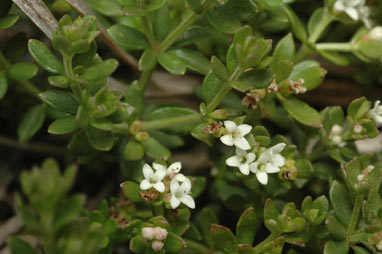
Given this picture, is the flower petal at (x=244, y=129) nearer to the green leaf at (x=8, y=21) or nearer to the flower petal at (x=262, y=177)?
the flower petal at (x=262, y=177)

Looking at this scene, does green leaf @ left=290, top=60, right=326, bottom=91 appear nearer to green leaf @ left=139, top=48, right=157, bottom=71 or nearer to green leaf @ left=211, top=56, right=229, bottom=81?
green leaf @ left=211, top=56, right=229, bottom=81

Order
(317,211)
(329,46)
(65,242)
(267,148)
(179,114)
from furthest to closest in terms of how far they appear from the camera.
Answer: (329,46) < (179,114) < (267,148) < (317,211) < (65,242)

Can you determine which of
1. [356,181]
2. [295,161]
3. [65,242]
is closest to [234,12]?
[295,161]

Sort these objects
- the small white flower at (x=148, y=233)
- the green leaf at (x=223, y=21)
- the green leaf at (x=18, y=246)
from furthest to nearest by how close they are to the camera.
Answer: the green leaf at (x=223, y=21), the small white flower at (x=148, y=233), the green leaf at (x=18, y=246)

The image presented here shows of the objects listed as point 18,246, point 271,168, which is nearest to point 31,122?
point 18,246

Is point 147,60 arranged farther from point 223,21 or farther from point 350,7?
point 350,7

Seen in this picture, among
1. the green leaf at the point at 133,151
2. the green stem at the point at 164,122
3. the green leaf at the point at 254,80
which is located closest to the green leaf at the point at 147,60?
the green stem at the point at 164,122

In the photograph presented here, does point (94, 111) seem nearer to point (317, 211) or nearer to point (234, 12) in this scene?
point (234, 12)
